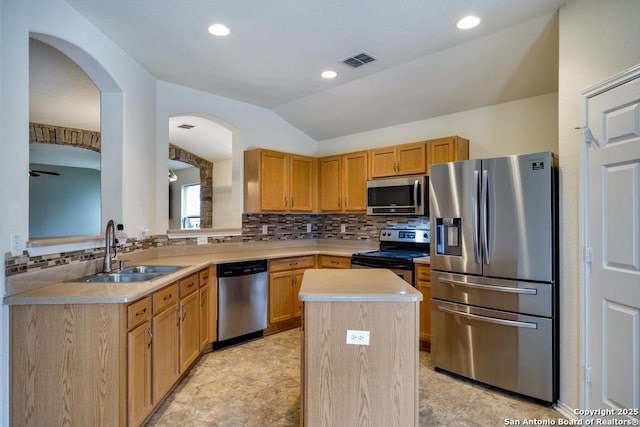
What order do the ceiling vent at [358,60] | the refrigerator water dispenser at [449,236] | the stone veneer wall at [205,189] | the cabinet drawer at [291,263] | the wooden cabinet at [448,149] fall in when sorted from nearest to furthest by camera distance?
the refrigerator water dispenser at [449,236] → the ceiling vent at [358,60] → the wooden cabinet at [448,149] → the cabinet drawer at [291,263] → the stone veneer wall at [205,189]

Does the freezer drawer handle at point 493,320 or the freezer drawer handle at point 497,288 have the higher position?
the freezer drawer handle at point 497,288

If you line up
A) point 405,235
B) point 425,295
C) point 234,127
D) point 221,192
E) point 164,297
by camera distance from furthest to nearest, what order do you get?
point 221,192 → point 234,127 → point 405,235 → point 425,295 → point 164,297

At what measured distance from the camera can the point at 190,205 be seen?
7.77 meters

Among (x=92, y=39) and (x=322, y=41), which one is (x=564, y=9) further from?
(x=92, y=39)

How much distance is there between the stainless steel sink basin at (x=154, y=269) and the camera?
271cm

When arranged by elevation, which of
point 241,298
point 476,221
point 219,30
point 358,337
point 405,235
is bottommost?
point 241,298

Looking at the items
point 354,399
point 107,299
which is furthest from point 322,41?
point 354,399

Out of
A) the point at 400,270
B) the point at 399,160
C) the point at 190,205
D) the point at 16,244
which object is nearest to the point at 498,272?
the point at 400,270

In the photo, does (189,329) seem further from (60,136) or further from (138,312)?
(60,136)

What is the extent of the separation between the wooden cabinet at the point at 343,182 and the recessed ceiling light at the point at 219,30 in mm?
2168

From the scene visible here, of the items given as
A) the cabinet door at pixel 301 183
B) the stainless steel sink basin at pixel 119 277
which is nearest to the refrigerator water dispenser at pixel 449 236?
the cabinet door at pixel 301 183

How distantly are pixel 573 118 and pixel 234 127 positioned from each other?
11.2 ft

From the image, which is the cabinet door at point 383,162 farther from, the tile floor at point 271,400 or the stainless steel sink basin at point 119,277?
the stainless steel sink basin at point 119,277

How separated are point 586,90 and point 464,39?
40.8 inches
